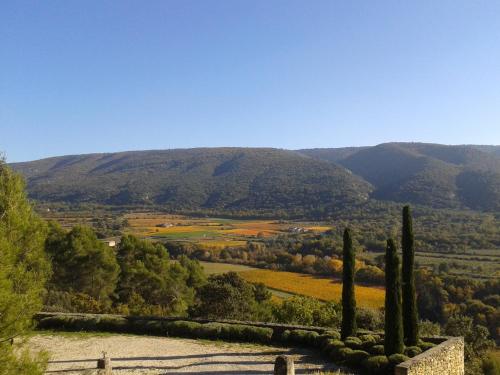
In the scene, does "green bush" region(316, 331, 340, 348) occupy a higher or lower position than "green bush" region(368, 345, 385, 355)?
lower

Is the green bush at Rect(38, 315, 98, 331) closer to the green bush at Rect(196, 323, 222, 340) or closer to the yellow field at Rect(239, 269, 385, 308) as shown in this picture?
the green bush at Rect(196, 323, 222, 340)

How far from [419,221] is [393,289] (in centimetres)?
6292

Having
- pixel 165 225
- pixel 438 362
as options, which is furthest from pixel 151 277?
pixel 165 225

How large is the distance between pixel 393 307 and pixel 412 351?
1.51 m

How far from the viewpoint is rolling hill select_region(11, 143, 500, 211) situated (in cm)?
8700

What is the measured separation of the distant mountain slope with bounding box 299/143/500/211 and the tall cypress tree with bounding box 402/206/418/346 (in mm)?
70897

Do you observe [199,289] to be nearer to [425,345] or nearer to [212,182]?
[425,345]

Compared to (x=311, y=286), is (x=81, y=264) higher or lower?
higher

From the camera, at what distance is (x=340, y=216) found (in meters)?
82.6

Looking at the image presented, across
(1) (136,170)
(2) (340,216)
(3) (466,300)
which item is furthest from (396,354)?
A: (1) (136,170)

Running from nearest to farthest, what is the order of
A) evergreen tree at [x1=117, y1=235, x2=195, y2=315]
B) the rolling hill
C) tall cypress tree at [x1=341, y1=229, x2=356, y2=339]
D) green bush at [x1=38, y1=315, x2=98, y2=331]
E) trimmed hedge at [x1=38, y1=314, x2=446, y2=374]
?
trimmed hedge at [x1=38, y1=314, x2=446, y2=374] < tall cypress tree at [x1=341, y1=229, x2=356, y2=339] < green bush at [x1=38, y1=315, x2=98, y2=331] < evergreen tree at [x1=117, y1=235, x2=195, y2=315] < the rolling hill

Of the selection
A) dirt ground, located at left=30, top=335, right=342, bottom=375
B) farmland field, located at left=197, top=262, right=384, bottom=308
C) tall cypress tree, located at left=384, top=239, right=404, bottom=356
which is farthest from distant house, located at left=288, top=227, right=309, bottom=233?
tall cypress tree, located at left=384, top=239, right=404, bottom=356

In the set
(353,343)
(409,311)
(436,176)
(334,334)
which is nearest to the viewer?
(353,343)

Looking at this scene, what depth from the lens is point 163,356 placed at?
1478 centimetres
